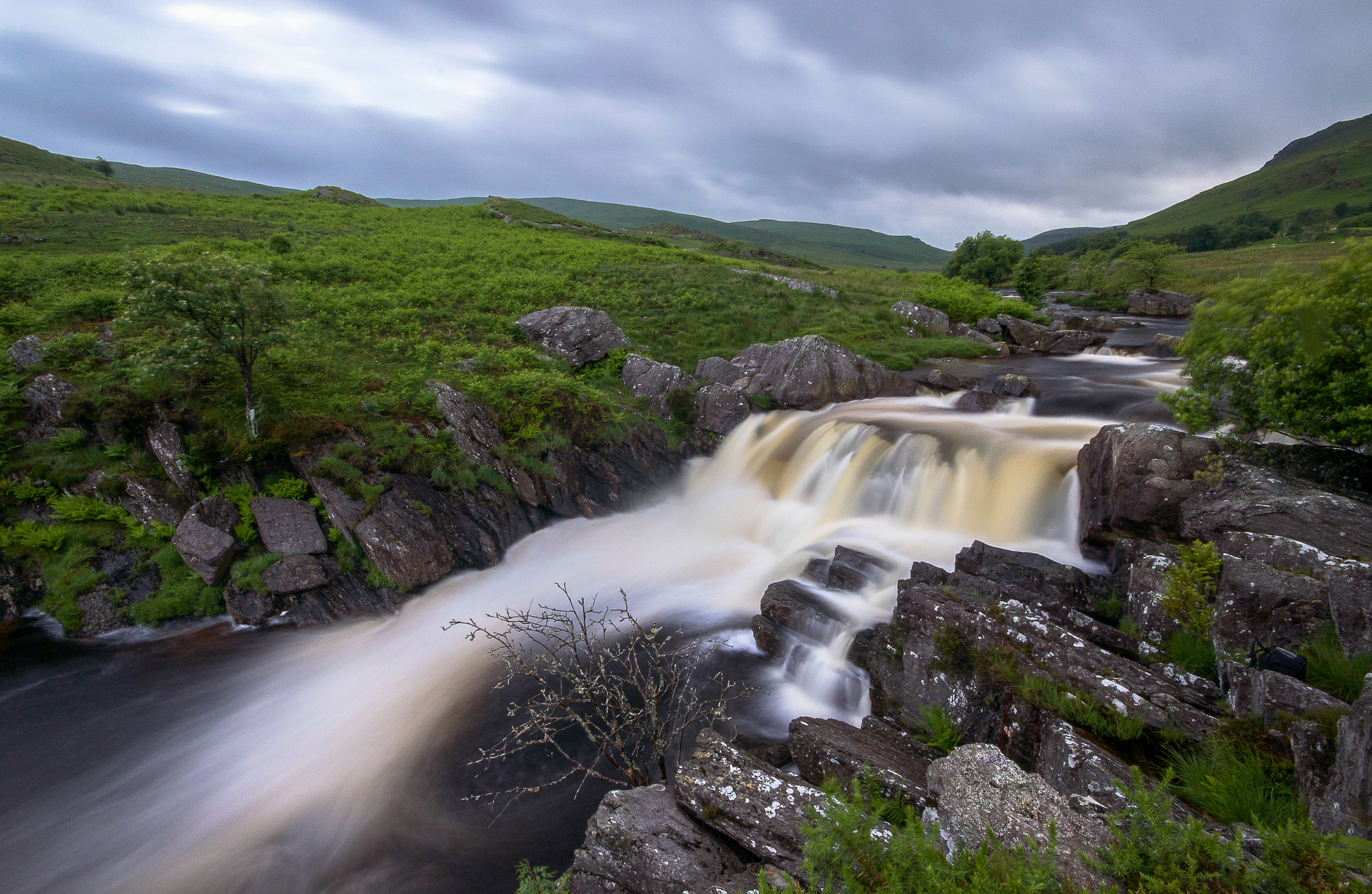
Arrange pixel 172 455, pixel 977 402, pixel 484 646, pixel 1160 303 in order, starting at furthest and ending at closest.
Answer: pixel 1160 303 → pixel 977 402 → pixel 172 455 → pixel 484 646

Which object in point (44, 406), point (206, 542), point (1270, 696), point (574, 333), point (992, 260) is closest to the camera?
point (1270, 696)

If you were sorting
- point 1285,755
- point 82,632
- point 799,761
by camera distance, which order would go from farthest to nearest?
point 82,632, point 799,761, point 1285,755

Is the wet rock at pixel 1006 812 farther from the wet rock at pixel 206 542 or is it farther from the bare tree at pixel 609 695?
the wet rock at pixel 206 542

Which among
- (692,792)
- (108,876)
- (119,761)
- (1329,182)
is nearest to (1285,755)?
(692,792)

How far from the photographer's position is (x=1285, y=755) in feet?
17.1

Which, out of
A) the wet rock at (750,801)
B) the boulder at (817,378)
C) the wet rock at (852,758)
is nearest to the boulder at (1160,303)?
the boulder at (817,378)

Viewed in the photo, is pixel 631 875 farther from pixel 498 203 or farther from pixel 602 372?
pixel 498 203

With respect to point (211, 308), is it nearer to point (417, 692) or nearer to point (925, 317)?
point (417, 692)

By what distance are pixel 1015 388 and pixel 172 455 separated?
2578 cm

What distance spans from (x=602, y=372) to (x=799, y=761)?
17.8 metres

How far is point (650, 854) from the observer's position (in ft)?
18.0

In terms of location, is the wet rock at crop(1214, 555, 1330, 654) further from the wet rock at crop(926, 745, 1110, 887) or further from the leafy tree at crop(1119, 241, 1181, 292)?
the leafy tree at crop(1119, 241, 1181, 292)

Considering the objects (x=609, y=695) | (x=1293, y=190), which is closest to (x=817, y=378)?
(x=609, y=695)

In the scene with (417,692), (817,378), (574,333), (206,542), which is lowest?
(417,692)
